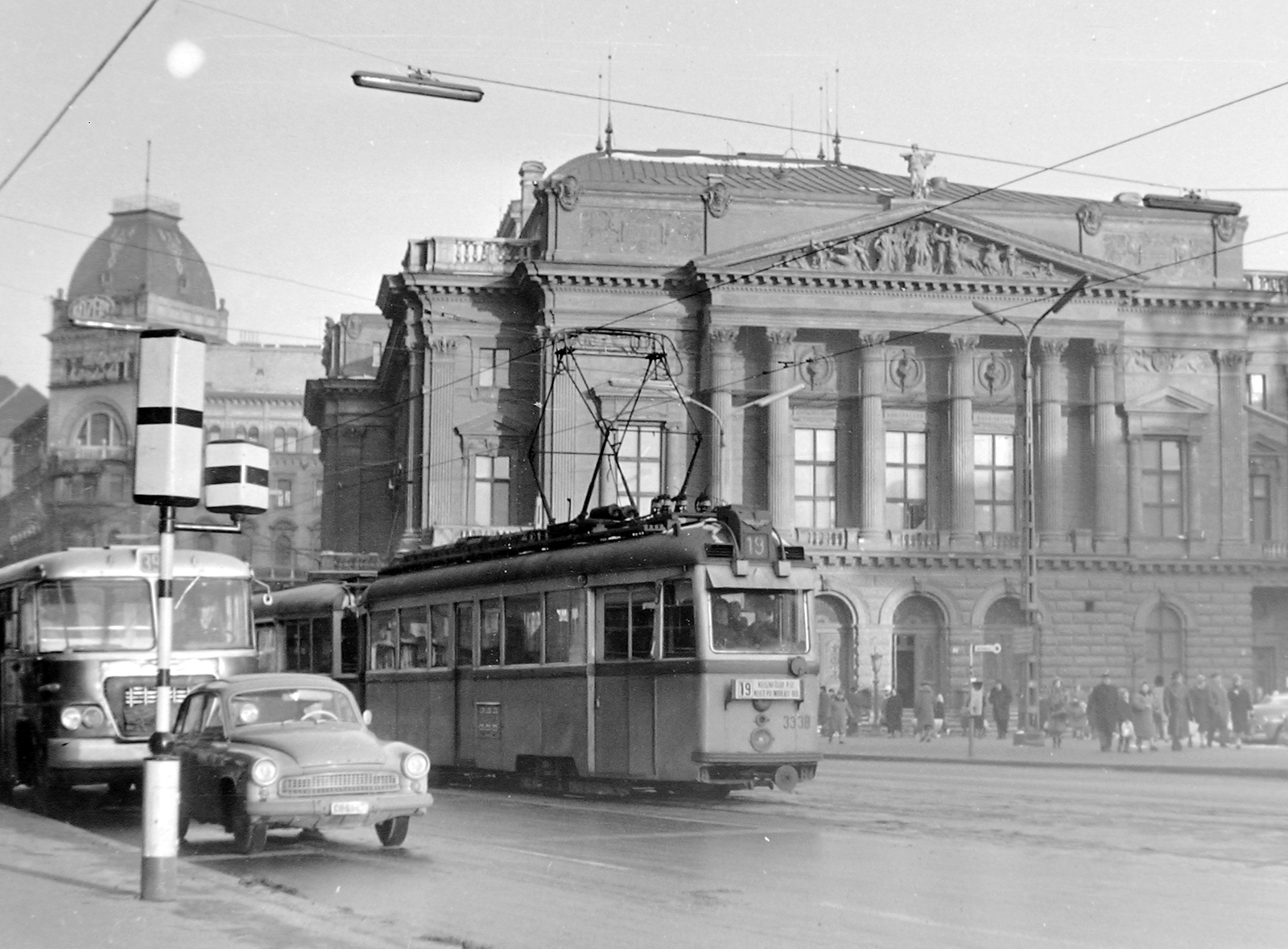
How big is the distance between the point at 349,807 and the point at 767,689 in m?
6.55

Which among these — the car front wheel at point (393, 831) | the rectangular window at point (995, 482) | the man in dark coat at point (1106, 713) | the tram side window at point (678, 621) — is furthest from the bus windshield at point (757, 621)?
the rectangular window at point (995, 482)

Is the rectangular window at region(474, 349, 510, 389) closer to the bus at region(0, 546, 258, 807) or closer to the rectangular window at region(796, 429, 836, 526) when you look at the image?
the rectangular window at region(796, 429, 836, 526)

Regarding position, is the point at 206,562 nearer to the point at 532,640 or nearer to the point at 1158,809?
the point at 532,640

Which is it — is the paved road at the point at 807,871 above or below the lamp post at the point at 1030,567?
below

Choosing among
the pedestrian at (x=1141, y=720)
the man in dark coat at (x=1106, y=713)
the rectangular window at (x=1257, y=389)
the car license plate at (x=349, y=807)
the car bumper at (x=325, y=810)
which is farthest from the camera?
the rectangular window at (x=1257, y=389)

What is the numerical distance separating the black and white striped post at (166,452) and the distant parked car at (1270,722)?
34410 mm

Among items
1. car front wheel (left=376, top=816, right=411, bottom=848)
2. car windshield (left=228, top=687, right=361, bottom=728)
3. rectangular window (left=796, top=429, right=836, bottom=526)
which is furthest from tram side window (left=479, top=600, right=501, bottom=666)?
rectangular window (left=796, top=429, right=836, bottom=526)

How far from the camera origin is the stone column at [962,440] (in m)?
59.0

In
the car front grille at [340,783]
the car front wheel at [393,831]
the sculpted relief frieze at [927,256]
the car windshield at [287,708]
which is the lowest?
the car front wheel at [393,831]

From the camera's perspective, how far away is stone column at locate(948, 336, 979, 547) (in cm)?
5900

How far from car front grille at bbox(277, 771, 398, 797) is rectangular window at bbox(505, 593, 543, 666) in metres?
7.39

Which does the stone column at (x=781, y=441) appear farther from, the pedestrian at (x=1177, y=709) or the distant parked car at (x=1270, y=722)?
the pedestrian at (x=1177, y=709)

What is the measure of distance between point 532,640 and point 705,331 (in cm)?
3650

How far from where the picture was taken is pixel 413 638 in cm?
2531
